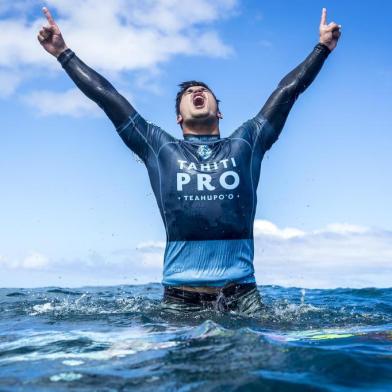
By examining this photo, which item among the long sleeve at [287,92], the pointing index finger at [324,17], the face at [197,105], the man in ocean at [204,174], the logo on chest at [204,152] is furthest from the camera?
the pointing index finger at [324,17]

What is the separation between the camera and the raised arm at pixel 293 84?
244 inches

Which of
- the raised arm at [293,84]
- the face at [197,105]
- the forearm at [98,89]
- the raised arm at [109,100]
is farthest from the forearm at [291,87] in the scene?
the forearm at [98,89]

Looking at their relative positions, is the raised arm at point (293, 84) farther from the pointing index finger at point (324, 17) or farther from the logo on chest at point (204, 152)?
the logo on chest at point (204, 152)

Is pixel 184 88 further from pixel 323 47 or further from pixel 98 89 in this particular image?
pixel 323 47

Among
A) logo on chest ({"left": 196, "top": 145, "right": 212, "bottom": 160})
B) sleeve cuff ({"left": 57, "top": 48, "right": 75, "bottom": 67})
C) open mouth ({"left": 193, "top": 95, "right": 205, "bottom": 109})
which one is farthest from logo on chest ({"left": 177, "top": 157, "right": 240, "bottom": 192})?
sleeve cuff ({"left": 57, "top": 48, "right": 75, "bottom": 67})

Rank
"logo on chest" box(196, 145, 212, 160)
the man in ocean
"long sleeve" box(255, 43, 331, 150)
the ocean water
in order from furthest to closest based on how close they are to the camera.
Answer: "long sleeve" box(255, 43, 331, 150), "logo on chest" box(196, 145, 212, 160), the man in ocean, the ocean water

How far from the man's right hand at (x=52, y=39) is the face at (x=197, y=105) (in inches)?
59.4

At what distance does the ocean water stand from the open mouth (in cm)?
234

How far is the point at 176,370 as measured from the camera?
3.29 m

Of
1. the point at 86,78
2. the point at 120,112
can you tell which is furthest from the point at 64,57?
the point at 120,112

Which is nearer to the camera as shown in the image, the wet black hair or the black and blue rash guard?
the black and blue rash guard

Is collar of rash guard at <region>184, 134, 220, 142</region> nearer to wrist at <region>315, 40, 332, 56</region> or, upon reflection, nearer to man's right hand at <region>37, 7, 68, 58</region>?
wrist at <region>315, 40, 332, 56</region>

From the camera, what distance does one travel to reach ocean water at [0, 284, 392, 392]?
3.09m

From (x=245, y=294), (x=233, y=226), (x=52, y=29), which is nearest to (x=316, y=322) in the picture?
(x=245, y=294)
